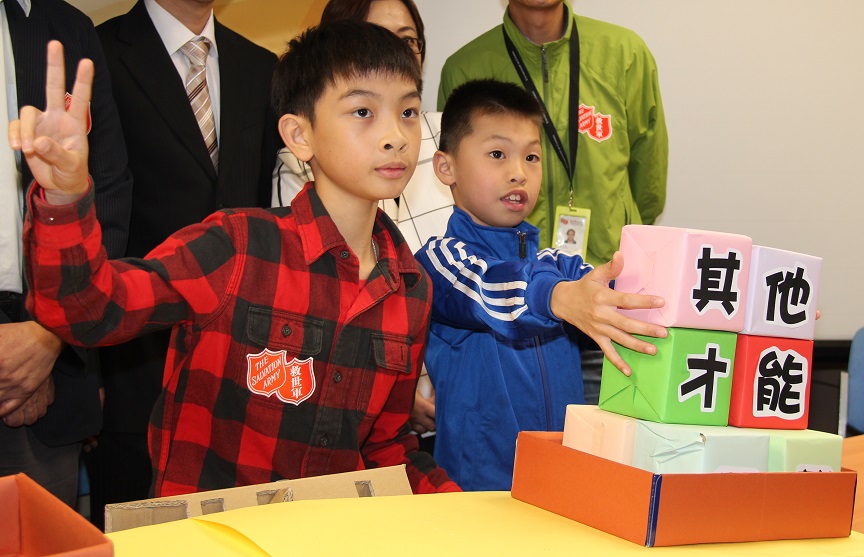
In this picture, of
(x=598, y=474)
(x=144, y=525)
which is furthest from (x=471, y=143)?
(x=144, y=525)

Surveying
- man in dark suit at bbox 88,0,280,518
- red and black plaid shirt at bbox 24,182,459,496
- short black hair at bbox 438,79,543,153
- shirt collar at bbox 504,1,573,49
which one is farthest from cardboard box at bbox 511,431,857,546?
shirt collar at bbox 504,1,573,49

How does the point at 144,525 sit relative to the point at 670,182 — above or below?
below

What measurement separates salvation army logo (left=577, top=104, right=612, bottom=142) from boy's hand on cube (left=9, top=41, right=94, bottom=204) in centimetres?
198

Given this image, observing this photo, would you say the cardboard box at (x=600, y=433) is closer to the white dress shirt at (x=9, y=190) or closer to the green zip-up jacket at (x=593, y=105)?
the white dress shirt at (x=9, y=190)

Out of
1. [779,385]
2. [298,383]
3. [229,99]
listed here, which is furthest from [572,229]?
[779,385]

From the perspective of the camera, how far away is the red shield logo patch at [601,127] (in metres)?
2.77

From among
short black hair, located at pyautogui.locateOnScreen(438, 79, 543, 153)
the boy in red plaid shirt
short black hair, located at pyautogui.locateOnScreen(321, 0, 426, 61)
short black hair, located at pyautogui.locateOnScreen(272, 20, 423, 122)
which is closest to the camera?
the boy in red plaid shirt

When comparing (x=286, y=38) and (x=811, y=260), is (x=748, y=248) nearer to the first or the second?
(x=811, y=260)

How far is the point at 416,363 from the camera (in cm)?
167

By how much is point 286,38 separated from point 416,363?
1.76 m

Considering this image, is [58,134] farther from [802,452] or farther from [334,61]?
[802,452]

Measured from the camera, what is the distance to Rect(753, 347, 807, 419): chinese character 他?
1.17 m

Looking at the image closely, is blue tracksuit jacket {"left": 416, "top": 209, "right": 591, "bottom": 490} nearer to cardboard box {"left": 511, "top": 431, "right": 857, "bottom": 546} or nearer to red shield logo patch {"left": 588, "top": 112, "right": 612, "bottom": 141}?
cardboard box {"left": 511, "top": 431, "right": 857, "bottom": 546}

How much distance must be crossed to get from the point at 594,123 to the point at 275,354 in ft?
5.46
